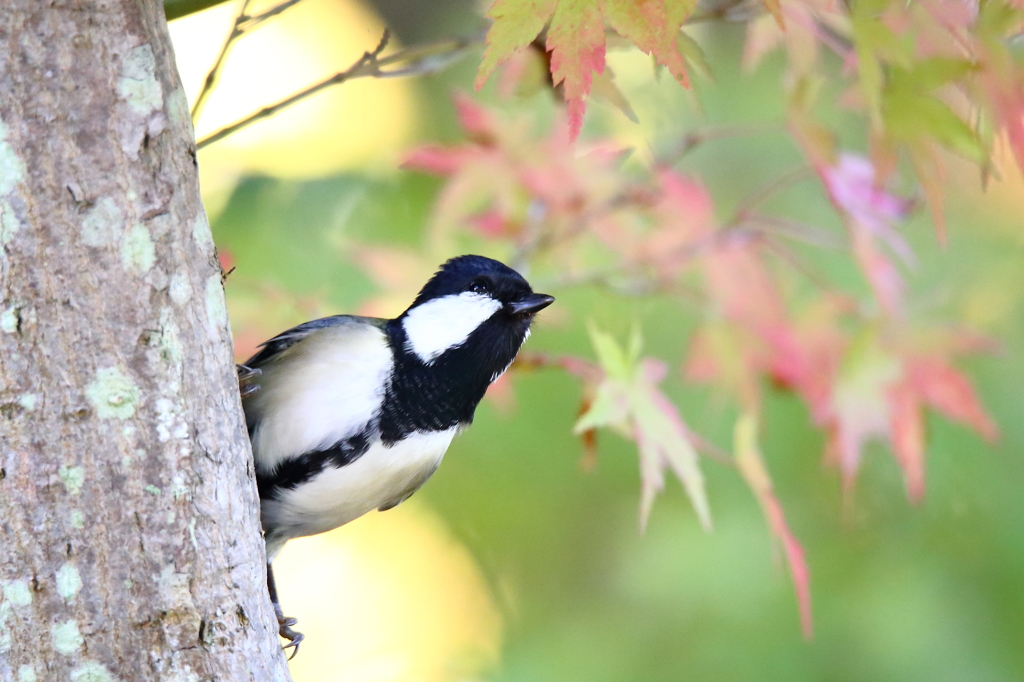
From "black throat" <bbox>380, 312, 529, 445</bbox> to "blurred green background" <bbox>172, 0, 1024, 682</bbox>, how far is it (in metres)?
1.22

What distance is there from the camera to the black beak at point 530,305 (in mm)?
1801

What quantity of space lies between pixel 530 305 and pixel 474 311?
0.36 feet

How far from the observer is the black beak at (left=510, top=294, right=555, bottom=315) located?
180cm

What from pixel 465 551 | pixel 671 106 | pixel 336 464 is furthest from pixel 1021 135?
pixel 465 551

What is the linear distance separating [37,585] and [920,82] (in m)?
1.41

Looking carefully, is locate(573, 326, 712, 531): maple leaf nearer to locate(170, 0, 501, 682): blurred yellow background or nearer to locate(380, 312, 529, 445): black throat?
locate(380, 312, 529, 445): black throat

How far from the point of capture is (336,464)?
1.65 m

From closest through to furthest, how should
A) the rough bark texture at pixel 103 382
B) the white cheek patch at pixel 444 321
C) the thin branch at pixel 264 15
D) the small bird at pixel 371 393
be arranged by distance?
the rough bark texture at pixel 103 382 → the thin branch at pixel 264 15 → the small bird at pixel 371 393 → the white cheek patch at pixel 444 321

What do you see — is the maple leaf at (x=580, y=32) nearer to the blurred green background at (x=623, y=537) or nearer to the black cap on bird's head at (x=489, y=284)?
the black cap on bird's head at (x=489, y=284)

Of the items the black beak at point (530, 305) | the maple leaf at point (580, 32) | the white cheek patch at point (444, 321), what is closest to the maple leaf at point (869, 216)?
the black beak at point (530, 305)

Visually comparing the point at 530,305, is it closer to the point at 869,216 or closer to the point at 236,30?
the point at 236,30

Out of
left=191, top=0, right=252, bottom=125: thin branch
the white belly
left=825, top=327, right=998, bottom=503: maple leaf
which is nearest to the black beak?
the white belly

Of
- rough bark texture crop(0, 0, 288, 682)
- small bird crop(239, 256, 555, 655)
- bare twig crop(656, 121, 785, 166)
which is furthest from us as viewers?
bare twig crop(656, 121, 785, 166)

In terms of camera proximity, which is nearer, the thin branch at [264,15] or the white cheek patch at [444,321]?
the thin branch at [264,15]
